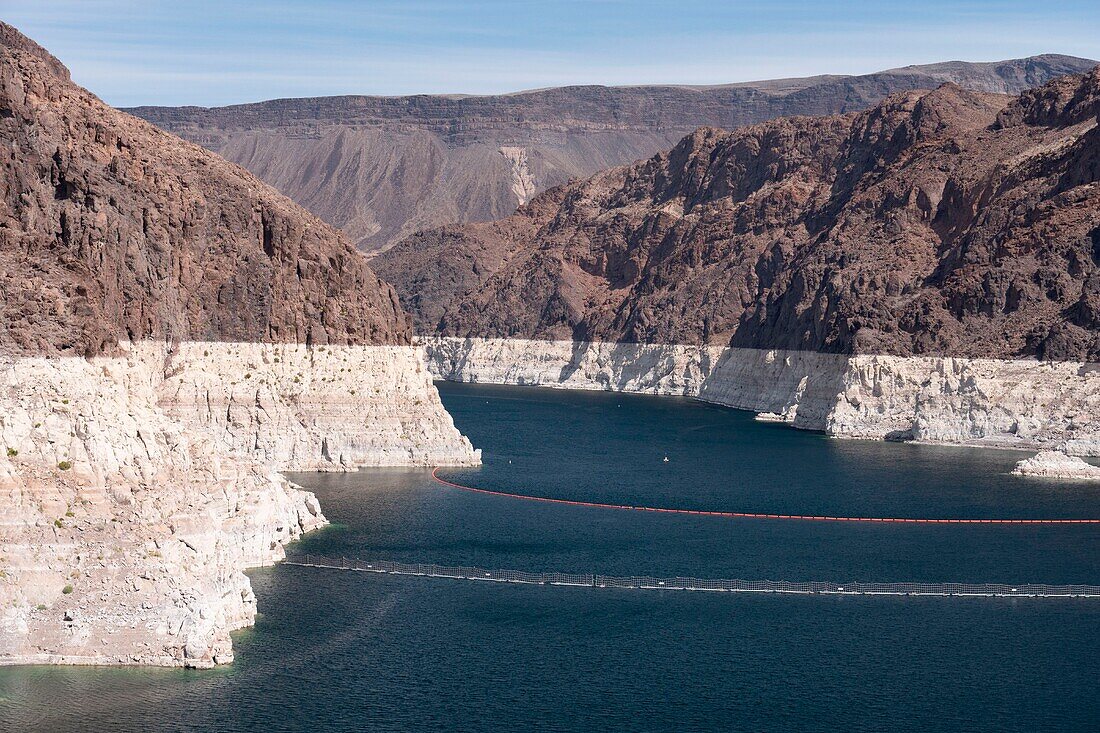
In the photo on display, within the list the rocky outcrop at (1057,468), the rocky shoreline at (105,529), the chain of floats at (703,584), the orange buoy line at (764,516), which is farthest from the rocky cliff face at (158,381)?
the rocky outcrop at (1057,468)

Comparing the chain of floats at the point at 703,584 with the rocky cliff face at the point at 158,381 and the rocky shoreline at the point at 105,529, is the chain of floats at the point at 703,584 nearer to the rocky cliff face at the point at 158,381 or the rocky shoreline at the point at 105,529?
the rocky cliff face at the point at 158,381

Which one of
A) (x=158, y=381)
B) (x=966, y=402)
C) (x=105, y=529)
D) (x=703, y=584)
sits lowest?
(x=703, y=584)

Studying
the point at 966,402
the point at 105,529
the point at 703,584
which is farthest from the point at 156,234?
the point at 966,402

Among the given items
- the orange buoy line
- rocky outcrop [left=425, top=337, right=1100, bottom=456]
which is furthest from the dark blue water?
rocky outcrop [left=425, top=337, right=1100, bottom=456]

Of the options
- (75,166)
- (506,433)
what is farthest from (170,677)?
(506,433)

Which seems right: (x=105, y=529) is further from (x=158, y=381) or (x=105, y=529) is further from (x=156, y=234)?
(x=156, y=234)

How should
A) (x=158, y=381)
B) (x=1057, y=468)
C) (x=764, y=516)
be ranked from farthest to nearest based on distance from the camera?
(x=1057, y=468) < (x=764, y=516) < (x=158, y=381)

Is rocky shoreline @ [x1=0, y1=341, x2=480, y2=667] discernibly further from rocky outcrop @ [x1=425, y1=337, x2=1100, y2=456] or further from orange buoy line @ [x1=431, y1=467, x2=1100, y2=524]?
rocky outcrop @ [x1=425, y1=337, x2=1100, y2=456]

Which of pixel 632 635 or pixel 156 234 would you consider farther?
pixel 156 234
